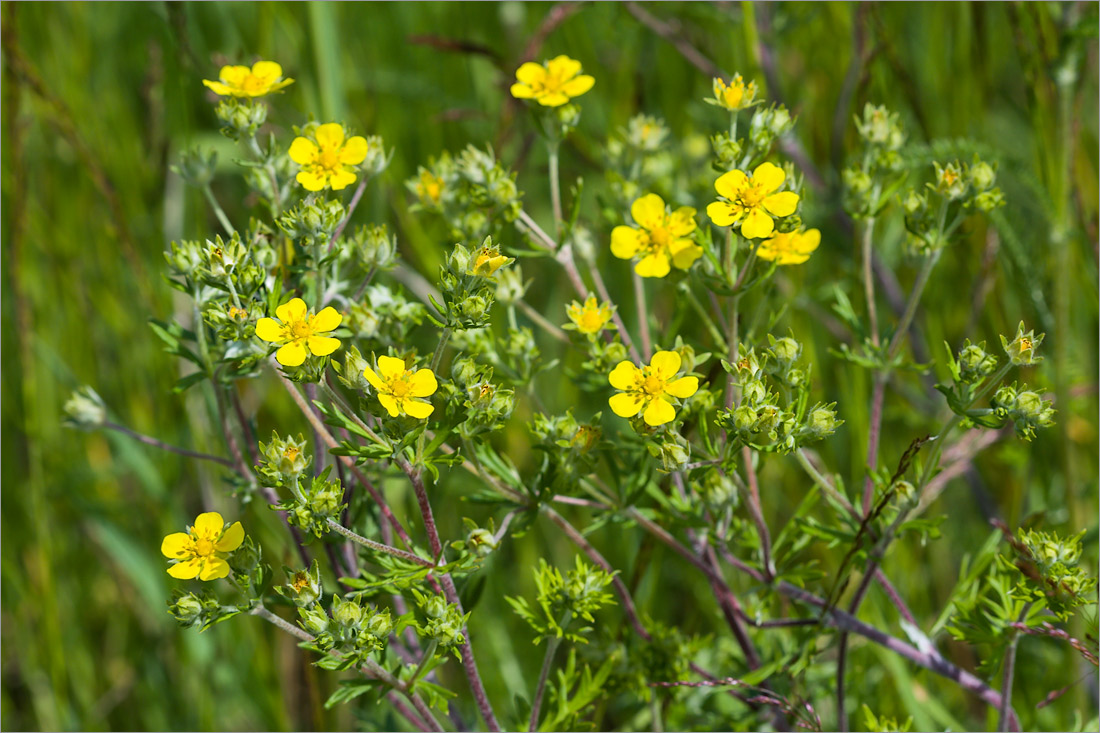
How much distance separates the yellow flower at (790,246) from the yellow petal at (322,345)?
38.5 inches

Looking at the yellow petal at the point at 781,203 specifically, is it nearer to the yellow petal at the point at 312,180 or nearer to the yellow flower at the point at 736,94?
the yellow flower at the point at 736,94

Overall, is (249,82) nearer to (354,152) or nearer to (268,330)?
(354,152)

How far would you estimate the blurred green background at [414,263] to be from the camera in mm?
2709

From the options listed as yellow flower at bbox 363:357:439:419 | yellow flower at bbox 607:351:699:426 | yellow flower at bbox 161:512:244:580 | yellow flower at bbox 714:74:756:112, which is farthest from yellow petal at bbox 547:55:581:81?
yellow flower at bbox 161:512:244:580

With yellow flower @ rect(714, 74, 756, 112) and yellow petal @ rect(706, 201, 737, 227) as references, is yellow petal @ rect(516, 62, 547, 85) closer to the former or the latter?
yellow flower @ rect(714, 74, 756, 112)

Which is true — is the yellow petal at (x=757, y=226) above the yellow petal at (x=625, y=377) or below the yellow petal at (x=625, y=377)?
above

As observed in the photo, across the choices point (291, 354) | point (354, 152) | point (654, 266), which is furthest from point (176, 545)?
point (654, 266)

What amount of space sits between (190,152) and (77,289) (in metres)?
1.53

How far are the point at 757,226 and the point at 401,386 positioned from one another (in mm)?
765

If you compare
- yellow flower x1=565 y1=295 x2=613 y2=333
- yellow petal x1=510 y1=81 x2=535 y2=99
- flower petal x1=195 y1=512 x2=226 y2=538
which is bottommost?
flower petal x1=195 y1=512 x2=226 y2=538

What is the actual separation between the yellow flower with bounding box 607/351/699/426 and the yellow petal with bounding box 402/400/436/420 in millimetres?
365

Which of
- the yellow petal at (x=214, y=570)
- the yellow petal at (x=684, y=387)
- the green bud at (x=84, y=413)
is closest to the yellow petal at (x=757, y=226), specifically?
the yellow petal at (x=684, y=387)

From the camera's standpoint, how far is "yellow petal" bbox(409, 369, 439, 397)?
159 centimetres

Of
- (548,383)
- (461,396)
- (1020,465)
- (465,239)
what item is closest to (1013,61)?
(1020,465)
